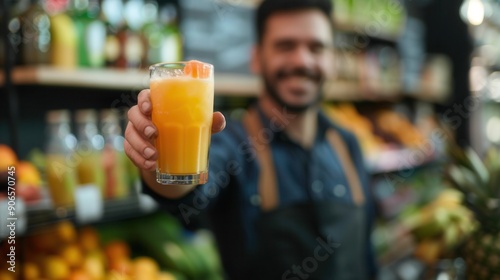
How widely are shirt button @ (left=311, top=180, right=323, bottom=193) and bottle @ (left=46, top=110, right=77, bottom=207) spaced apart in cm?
86

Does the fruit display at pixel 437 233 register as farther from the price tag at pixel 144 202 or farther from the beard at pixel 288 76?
the price tag at pixel 144 202

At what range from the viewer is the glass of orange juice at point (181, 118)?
89cm

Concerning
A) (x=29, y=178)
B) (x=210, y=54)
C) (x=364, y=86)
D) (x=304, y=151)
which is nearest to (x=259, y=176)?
(x=304, y=151)

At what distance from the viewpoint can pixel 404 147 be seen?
3682 millimetres

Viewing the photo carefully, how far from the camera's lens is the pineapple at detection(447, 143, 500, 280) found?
4.04 feet

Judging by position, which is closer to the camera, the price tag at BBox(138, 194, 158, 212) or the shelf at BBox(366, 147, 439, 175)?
the price tag at BBox(138, 194, 158, 212)

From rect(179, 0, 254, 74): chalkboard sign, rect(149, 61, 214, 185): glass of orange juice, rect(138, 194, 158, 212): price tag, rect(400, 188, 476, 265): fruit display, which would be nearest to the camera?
rect(149, 61, 214, 185): glass of orange juice

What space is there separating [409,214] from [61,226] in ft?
6.33

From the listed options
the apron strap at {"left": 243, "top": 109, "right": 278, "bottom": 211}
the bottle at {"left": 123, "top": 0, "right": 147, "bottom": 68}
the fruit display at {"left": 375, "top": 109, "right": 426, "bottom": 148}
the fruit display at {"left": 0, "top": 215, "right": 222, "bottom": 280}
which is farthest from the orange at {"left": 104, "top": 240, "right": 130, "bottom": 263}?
the fruit display at {"left": 375, "top": 109, "right": 426, "bottom": 148}

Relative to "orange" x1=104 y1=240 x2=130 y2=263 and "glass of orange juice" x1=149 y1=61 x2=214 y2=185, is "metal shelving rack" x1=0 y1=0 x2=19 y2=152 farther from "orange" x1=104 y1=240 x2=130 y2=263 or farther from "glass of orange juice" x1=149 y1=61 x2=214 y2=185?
"glass of orange juice" x1=149 y1=61 x2=214 y2=185

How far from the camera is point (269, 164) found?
2.06 metres

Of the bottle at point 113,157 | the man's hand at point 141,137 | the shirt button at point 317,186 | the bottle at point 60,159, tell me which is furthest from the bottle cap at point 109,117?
the man's hand at point 141,137

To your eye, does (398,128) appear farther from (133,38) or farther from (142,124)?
(142,124)

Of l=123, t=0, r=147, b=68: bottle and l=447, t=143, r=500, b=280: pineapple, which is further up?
l=123, t=0, r=147, b=68: bottle
